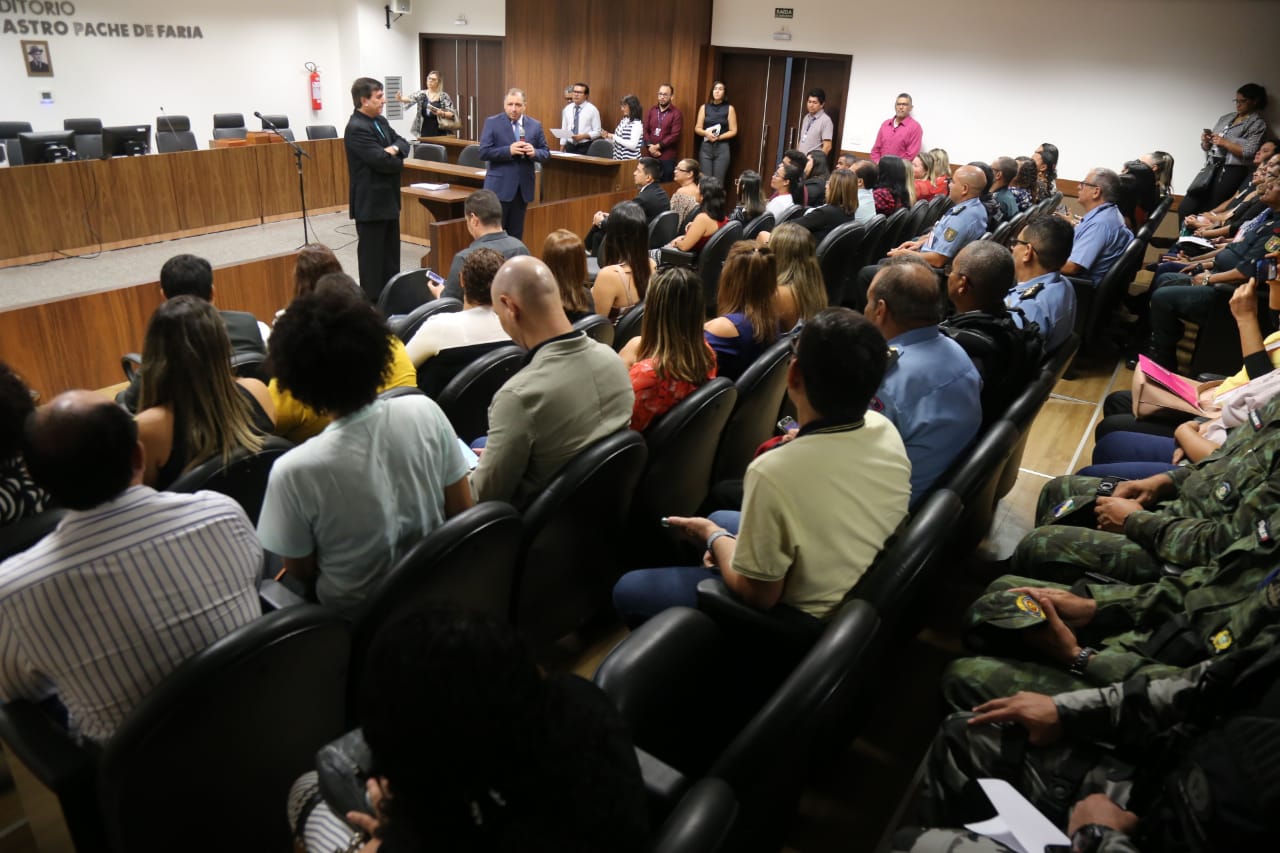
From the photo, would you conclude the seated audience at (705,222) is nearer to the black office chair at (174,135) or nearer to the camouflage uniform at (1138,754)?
the camouflage uniform at (1138,754)

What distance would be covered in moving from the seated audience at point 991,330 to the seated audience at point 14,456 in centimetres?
266

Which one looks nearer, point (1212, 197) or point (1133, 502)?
point (1133, 502)

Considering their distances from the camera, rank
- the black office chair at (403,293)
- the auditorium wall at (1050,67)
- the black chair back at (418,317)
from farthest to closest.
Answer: the auditorium wall at (1050,67) → the black office chair at (403,293) → the black chair back at (418,317)

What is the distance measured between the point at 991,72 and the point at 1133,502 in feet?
25.5

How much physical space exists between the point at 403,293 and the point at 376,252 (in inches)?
71.1

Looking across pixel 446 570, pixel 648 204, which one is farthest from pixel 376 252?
pixel 446 570

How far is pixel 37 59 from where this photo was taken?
8.96 m

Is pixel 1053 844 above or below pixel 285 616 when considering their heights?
below

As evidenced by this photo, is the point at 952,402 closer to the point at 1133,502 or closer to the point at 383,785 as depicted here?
the point at 1133,502

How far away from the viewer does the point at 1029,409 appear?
248 centimetres

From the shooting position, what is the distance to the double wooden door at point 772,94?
381 inches

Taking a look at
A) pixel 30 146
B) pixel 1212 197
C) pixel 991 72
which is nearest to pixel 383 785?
pixel 30 146

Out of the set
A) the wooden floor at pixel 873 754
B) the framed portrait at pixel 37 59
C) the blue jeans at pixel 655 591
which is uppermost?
the framed portrait at pixel 37 59

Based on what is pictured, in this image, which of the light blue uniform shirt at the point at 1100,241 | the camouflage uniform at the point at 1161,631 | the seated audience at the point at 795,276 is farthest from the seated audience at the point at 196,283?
the light blue uniform shirt at the point at 1100,241
